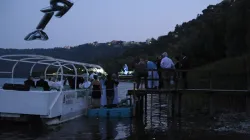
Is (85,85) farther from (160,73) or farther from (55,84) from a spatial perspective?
(160,73)

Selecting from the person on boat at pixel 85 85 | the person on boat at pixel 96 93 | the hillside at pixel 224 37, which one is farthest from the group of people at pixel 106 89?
the hillside at pixel 224 37

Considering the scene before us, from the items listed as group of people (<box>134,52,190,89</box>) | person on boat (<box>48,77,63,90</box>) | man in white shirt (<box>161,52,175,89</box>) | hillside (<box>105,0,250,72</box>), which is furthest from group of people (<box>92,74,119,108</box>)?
hillside (<box>105,0,250,72</box>)

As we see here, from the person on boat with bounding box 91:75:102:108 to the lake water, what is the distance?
269 centimetres

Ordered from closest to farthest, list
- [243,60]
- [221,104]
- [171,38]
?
1. [221,104]
2. [243,60]
3. [171,38]

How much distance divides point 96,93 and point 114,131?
5.95 meters

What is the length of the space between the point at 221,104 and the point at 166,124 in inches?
394

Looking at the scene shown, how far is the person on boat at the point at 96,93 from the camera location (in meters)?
20.4

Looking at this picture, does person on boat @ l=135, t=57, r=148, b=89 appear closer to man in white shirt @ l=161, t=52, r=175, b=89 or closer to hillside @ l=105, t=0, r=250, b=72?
man in white shirt @ l=161, t=52, r=175, b=89

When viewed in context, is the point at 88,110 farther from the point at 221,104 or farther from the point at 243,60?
the point at 243,60

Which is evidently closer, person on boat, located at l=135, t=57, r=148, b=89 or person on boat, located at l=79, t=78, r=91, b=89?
person on boat, located at l=135, t=57, r=148, b=89

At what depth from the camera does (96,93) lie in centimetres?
2056

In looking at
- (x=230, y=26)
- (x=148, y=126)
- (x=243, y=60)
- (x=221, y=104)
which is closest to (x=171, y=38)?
(x=230, y=26)

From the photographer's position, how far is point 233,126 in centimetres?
1571

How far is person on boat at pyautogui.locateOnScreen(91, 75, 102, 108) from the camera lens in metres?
20.4
